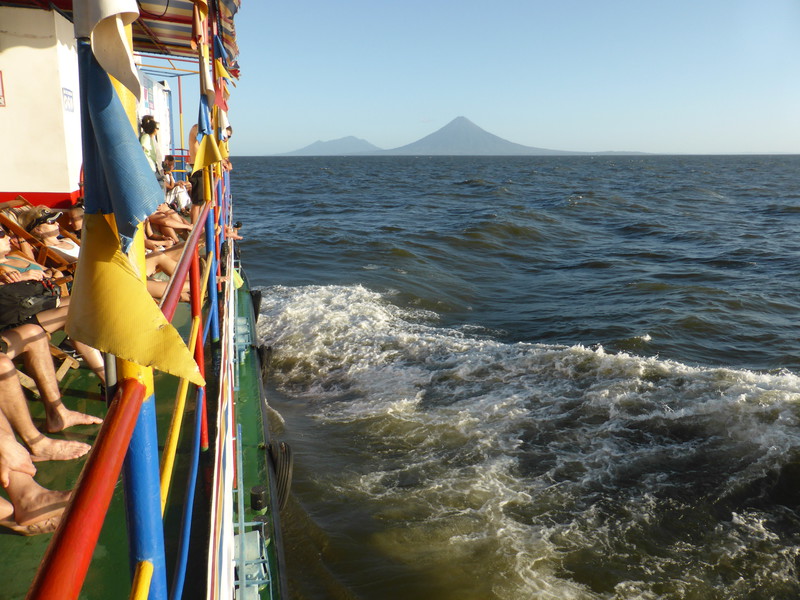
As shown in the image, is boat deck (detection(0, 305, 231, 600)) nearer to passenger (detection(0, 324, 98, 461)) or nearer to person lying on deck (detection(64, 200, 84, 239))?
passenger (detection(0, 324, 98, 461))

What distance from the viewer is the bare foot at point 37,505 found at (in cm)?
250

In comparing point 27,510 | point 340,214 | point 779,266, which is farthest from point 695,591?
point 340,214

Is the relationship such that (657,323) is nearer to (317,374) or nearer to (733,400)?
(733,400)

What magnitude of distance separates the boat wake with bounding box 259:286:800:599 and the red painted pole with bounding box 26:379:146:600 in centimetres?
393

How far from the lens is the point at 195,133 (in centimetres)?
473

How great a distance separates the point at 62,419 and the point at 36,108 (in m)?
5.42

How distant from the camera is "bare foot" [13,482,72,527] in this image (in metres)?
2.50

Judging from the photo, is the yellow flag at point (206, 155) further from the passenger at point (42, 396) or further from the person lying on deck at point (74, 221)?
the person lying on deck at point (74, 221)

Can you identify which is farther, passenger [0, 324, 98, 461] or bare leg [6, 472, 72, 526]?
passenger [0, 324, 98, 461]

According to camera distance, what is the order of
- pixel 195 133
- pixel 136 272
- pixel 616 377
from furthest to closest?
1. pixel 616 377
2. pixel 195 133
3. pixel 136 272

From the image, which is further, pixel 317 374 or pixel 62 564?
pixel 317 374

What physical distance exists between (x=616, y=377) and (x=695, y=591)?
12.0ft

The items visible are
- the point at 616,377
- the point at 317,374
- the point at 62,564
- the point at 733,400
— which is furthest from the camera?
the point at 317,374

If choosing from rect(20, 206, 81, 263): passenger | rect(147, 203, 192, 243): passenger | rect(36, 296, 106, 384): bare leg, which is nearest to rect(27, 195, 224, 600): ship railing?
rect(36, 296, 106, 384): bare leg
